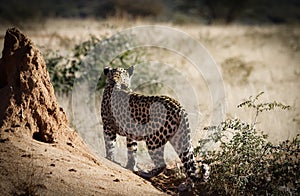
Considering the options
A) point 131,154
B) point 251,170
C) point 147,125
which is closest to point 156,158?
point 147,125

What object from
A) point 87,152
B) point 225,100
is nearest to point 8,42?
point 87,152

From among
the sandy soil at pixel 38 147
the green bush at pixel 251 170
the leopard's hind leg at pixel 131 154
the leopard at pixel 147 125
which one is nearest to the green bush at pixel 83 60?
the leopard at pixel 147 125

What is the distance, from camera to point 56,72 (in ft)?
36.0

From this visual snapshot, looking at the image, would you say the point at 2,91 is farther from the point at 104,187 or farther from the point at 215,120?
the point at 215,120

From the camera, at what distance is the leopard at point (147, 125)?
6.20 meters

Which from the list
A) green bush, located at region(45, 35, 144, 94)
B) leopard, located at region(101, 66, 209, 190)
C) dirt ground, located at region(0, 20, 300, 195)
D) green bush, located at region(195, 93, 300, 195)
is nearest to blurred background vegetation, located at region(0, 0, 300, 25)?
dirt ground, located at region(0, 20, 300, 195)

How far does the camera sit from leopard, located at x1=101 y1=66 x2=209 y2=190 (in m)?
6.20

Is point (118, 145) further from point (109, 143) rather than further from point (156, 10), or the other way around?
point (156, 10)

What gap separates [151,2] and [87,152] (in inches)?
1185

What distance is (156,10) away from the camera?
115 ft

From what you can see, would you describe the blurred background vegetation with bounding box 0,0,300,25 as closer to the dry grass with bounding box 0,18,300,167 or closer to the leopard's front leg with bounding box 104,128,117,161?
the dry grass with bounding box 0,18,300,167

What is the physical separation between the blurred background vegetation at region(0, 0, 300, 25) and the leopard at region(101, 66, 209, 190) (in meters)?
14.1

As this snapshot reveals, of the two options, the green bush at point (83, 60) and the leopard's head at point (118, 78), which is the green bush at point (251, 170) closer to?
the leopard's head at point (118, 78)

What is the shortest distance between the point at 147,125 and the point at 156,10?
2922 cm
